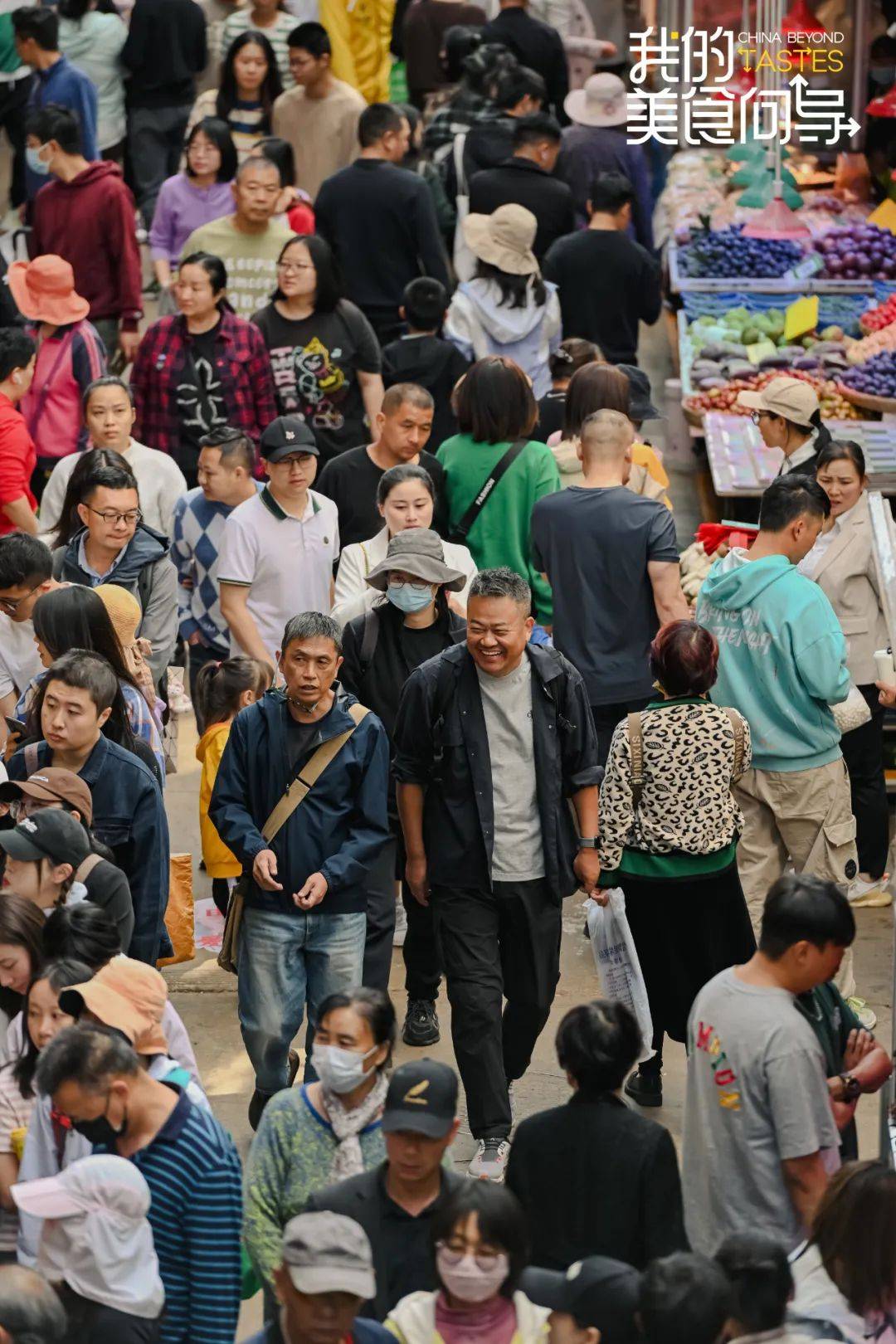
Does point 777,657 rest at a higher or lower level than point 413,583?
lower

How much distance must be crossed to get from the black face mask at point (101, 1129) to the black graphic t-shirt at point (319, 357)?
5.16 meters

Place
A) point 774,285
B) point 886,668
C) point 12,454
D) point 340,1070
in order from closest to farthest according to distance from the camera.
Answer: point 340,1070 < point 886,668 < point 12,454 < point 774,285

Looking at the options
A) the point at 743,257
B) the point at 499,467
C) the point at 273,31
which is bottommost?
the point at 743,257

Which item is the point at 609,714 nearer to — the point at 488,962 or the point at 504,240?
the point at 488,962

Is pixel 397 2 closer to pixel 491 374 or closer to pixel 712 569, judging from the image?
pixel 491 374

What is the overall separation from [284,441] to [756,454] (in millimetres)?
3089

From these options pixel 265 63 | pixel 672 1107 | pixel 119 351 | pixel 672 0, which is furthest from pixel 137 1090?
pixel 672 0

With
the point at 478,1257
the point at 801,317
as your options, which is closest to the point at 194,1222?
the point at 478,1257

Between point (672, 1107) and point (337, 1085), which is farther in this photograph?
point (672, 1107)

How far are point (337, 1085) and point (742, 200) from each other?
946 centimetres

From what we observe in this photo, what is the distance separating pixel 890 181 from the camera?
1382 centimetres

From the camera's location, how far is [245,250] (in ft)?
30.9

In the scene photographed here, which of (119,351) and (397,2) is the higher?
(397,2)

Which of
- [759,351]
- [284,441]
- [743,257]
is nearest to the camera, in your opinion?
[284,441]
